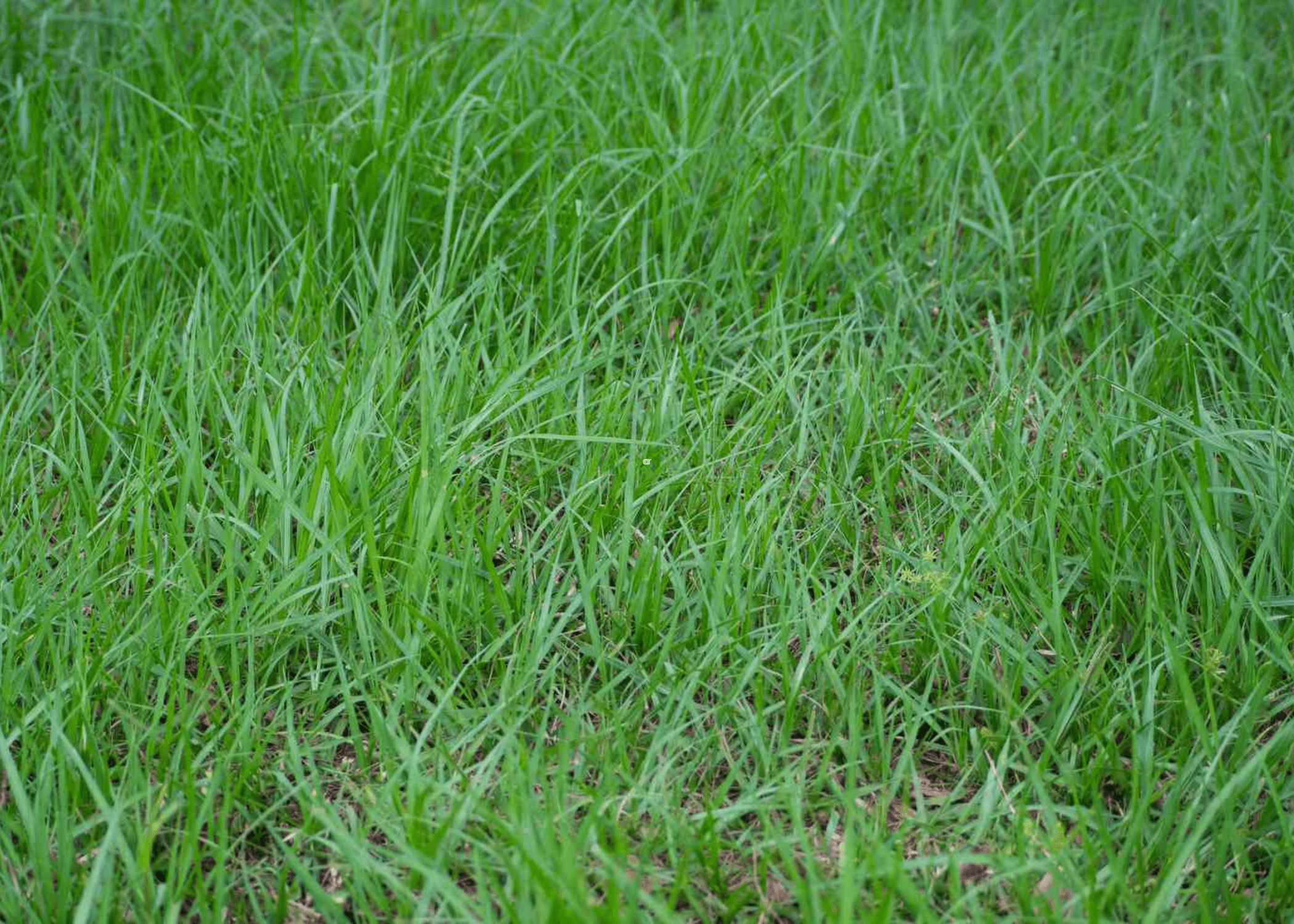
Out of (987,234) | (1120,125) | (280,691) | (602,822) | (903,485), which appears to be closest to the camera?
(602,822)

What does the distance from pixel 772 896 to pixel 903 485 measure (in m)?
1.05

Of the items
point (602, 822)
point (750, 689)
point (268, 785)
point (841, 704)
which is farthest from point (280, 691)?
point (841, 704)

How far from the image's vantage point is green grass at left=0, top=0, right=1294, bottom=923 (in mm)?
1947

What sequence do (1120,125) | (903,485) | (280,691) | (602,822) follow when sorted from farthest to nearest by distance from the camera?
(1120,125) < (903,485) < (280,691) < (602,822)

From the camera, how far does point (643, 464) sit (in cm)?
256

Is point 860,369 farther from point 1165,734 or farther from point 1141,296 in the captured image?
point 1165,734

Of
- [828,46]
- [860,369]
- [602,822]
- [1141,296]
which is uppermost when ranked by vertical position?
[828,46]

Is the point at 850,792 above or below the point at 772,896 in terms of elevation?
above

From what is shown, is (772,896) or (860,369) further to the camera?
(860,369)

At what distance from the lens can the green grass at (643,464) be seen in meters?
1.95

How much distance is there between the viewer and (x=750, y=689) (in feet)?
7.31

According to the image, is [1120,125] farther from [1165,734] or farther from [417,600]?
[417,600]

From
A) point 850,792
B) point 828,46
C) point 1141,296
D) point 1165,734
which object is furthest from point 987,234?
point 850,792

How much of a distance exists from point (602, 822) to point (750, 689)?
17.6 inches
